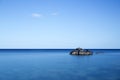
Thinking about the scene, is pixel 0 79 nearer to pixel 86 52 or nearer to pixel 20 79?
pixel 20 79

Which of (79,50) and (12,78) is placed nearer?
(12,78)

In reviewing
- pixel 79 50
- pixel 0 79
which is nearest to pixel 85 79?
pixel 0 79

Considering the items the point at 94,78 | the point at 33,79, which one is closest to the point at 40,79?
the point at 33,79

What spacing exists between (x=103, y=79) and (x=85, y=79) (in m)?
2.95

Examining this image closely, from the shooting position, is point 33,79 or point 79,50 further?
point 79,50

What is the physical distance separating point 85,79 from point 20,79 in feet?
34.6

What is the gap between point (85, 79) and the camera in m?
27.4

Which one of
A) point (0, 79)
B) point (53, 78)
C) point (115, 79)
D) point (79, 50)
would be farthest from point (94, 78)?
point (79, 50)

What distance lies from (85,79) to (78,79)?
1.12m

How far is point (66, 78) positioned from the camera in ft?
92.4

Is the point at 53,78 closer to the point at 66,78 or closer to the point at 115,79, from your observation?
the point at 66,78

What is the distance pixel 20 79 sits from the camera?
91.2 ft

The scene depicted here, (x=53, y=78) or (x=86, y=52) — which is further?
(x=86, y=52)

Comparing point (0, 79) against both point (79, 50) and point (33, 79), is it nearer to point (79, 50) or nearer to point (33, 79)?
point (33, 79)
